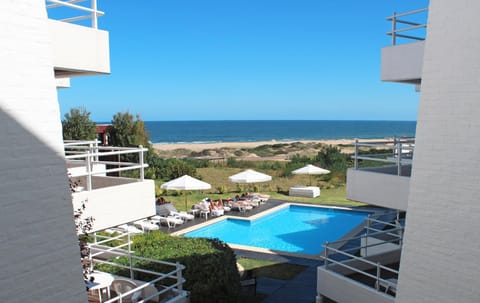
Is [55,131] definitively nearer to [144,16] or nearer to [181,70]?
[144,16]

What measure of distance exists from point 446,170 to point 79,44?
6442mm

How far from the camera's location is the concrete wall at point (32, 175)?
16.4 ft

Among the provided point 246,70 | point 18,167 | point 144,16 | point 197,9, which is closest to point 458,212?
point 18,167

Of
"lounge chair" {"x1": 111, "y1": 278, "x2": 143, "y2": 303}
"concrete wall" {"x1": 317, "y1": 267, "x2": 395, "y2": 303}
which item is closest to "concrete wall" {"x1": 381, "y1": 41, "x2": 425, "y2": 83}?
"concrete wall" {"x1": 317, "y1": 267, "x2": 395, "y2": 303}

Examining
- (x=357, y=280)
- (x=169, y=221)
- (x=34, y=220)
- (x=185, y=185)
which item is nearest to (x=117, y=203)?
(x=34, y=220)

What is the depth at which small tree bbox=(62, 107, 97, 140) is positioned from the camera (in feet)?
104

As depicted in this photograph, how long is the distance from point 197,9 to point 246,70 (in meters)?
33.7

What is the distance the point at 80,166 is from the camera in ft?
37.6

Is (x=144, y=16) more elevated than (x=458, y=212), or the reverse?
(x=144, y=16)

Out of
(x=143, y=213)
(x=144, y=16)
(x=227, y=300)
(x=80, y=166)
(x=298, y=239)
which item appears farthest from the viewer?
(x=144, y=16)

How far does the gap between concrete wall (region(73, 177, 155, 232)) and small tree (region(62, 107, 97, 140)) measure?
24359 mm

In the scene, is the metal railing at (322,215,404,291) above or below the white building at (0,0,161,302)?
below

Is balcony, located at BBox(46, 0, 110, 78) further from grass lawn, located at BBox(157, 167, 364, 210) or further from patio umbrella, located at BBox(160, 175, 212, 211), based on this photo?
grass lawn, located at BBox(157, 167, 364, 210)

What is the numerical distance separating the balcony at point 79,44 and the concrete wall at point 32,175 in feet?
5.71
